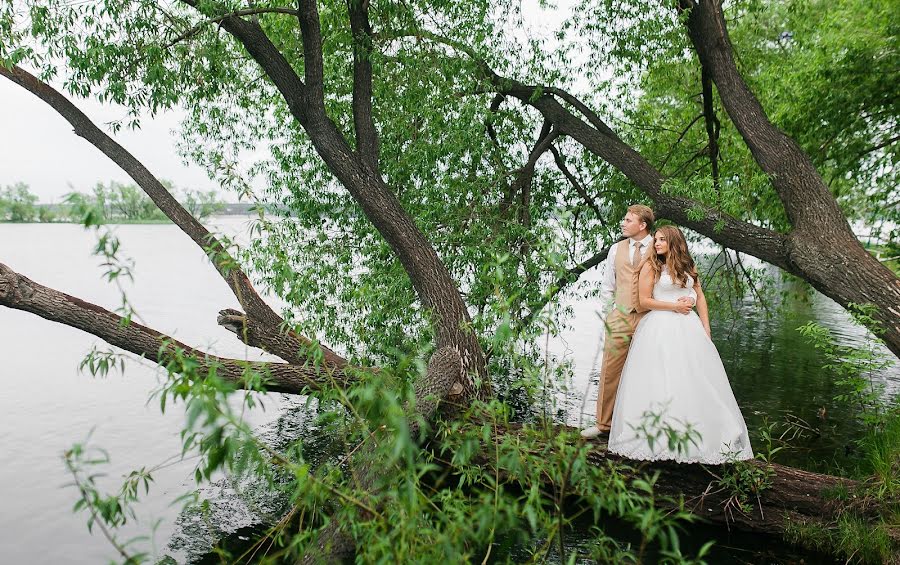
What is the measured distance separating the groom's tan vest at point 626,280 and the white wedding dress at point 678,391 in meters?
0.21

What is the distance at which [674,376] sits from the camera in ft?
18.7

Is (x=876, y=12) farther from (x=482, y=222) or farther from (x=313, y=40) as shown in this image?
(x=313, y=40)

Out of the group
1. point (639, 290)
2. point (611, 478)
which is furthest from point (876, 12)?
point (611, 478)

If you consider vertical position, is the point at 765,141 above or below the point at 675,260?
above

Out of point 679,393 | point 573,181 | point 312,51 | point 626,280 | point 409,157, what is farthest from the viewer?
point 573,181

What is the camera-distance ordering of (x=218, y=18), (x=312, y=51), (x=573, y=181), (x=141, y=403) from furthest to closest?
(x=141, y=403), (x=573, y=181), (x=312, y=51), (x=218, y=18)

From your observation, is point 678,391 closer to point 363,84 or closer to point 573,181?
point 363,84

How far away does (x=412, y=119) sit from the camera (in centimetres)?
873

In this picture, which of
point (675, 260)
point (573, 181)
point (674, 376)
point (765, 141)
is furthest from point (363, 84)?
point (674, 376)

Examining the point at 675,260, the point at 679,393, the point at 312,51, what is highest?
the point at 312,51

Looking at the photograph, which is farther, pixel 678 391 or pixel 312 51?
pixel 312 51

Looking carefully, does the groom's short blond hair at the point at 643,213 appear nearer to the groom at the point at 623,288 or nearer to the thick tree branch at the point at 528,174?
the groom at the point at 623,288

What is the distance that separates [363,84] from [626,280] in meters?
3.67

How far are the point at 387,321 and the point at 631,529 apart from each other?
3.52m
